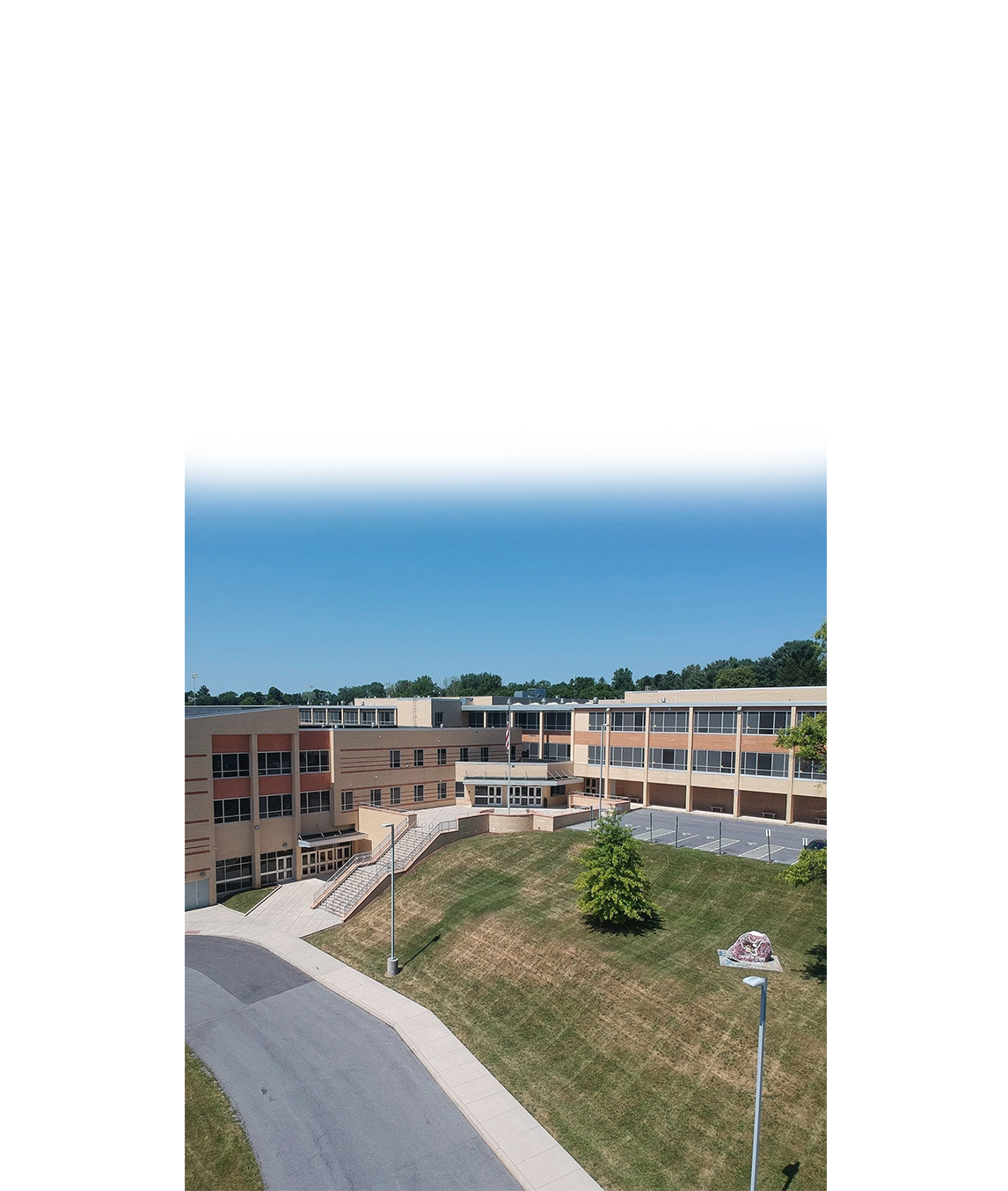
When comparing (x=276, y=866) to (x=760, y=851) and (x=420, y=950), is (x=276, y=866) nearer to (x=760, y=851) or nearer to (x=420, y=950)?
(x=420, y=950)

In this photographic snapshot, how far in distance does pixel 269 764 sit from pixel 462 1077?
59.7 feet

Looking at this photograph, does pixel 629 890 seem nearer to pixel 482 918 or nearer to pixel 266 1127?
pixel 482 918

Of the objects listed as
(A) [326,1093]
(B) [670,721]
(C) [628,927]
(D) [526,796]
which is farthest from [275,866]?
(B) [670,721]

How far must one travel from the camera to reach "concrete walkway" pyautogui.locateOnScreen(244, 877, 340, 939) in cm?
2330

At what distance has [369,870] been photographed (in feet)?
87.1

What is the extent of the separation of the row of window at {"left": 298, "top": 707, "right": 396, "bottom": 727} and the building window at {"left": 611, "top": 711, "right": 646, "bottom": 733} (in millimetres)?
13559

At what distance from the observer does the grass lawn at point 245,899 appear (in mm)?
25578

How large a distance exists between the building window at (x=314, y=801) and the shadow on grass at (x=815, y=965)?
865 inches

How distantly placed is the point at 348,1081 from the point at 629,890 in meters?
8.77

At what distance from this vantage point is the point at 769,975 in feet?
47.2

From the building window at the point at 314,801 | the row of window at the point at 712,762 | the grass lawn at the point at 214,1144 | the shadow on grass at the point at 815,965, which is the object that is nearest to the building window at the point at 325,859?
the building window at the point at 314,801

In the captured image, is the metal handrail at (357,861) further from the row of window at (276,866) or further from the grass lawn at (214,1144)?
the grass lawn at (214,1144)
